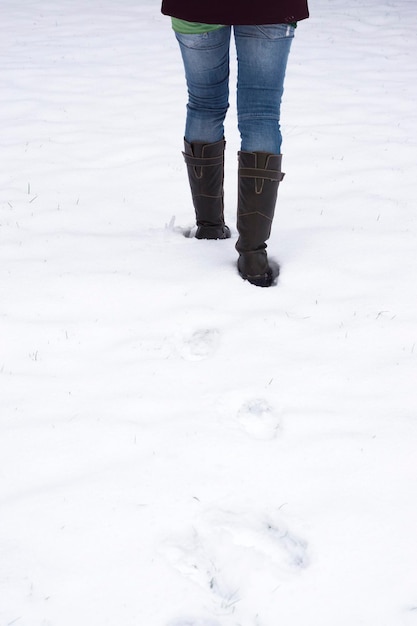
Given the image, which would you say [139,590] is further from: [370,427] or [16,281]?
[16,281]

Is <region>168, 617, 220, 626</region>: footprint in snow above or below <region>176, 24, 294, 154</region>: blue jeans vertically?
below

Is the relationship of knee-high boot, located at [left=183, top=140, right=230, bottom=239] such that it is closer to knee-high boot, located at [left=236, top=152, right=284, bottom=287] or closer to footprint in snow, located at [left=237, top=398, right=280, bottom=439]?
knee-high boot, located at [left=236, top=152, right=284, bottom=287]

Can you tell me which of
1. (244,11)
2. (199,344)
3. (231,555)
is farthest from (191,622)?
(244,11)

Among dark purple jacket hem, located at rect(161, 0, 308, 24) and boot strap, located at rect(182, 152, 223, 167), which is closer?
dark purple jacket hem, located at rect(161, 0, 308, 24)

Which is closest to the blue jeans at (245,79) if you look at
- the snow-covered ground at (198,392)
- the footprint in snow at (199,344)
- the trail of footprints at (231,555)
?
the snow-covered ground at (198,392)

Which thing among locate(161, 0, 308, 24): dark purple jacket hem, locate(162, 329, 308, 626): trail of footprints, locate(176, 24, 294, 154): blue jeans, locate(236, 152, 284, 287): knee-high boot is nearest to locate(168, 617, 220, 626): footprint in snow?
locate(162, 329, 308, 626): trail of footprints

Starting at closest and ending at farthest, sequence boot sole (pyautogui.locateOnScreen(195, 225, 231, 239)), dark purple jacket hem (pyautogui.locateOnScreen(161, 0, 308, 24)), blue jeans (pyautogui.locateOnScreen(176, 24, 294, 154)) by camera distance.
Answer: dark purple jacket hem (pyautogui.locateOnScreen(161, 0, 308, 24)) → blue jeans (pyautogui.locateOnScreen(176, 24, 294, 154)) → boot sole (pyautogui.locateOnScreen(195, 225, 231, 239))

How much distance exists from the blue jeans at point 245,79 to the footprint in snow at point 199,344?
683 millimetres

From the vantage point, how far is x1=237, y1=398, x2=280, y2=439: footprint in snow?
77.5 inches

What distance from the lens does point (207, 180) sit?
2795 mm

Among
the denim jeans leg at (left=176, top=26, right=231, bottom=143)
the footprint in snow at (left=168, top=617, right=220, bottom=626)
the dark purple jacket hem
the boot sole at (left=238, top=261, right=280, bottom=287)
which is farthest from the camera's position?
the boot sole at (left=238, top=261, right=280, bottom=287)

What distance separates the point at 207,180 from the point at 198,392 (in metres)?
1.02

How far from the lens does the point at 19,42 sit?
6.35m

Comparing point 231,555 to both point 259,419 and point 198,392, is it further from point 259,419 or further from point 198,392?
point 198,392
